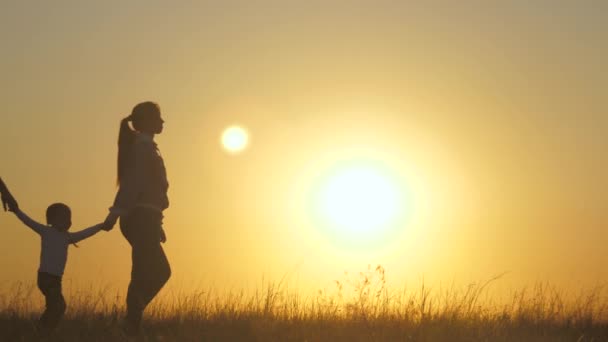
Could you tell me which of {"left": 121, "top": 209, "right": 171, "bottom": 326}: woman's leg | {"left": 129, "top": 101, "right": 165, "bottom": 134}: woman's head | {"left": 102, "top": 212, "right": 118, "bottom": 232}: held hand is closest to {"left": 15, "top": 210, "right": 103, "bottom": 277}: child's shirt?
{"left": 102, "top": 212, "right": 118, "bottom": 232}: held hand

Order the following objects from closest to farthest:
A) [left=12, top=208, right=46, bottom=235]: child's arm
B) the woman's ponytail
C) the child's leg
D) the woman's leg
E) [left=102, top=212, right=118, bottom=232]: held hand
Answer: the woman's leg, [left=102, top=212, right=118, bottom=232]: held hand, the woman's ponytail, the child's leg, [left=12, top=208, right=46, bottom=235]: child's arm

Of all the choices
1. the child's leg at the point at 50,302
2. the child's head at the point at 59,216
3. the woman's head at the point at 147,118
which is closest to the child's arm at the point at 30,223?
the child's head at the point at 59,216

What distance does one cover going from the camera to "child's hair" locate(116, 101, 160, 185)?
823 cm

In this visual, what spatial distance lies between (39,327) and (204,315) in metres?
1.97

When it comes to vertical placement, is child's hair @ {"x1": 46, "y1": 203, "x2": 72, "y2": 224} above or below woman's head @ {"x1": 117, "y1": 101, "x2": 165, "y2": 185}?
below

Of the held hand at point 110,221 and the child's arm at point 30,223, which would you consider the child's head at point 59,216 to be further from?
the held hand at point 110,221

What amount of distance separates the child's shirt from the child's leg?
0.25ft

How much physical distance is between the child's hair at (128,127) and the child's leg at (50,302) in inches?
49.0

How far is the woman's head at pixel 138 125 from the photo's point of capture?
27.0 ft

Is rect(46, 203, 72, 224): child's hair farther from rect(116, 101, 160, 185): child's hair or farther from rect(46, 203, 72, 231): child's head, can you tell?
rect(116, 101, 160, 185): child's hair

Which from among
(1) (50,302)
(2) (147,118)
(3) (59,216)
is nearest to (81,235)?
(3) (59,216)

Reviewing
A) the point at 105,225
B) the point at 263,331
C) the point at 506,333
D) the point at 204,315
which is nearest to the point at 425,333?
the point at 506,333

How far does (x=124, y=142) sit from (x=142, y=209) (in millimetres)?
714

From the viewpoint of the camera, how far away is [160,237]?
8141 millimetres
